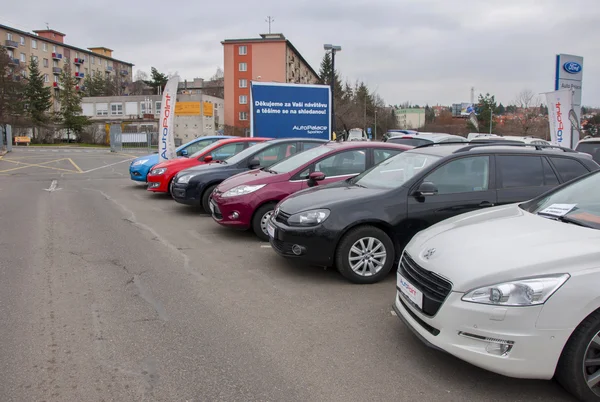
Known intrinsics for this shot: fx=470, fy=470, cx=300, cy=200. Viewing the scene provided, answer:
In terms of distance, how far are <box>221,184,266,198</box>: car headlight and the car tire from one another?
5098mm

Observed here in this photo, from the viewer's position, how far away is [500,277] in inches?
116

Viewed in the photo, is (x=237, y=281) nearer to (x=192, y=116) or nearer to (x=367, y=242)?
(x=367, y=242)

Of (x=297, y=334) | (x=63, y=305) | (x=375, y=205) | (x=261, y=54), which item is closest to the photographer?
(x=297, y=334)

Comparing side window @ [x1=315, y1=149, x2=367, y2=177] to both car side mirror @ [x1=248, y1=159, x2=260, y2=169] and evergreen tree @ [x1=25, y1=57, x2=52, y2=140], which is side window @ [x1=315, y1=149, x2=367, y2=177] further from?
evergreen tree @ [x1=25, y1=57, x2=52, y2=140]

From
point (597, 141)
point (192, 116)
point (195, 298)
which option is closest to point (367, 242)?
point (195, 298)

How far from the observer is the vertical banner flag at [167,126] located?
15328mm

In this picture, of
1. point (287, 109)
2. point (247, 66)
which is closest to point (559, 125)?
point (287, 109)

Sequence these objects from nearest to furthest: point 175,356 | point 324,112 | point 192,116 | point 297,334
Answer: point 175,356 < point 297,334 < point 324,112 < point 192,116

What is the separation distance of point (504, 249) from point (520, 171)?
3.06 metres

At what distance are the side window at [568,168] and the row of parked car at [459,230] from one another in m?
0.02

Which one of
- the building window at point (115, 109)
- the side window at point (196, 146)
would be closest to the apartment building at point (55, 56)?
the building window at point (115, 109)

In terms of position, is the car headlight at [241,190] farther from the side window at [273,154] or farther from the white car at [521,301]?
the white car at [521,301]

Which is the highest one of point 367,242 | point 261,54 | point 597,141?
point 261,54

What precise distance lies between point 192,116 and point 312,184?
194ft
